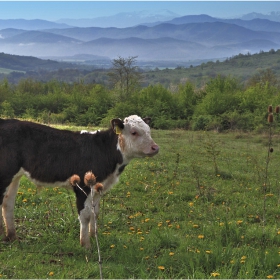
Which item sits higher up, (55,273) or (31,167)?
(31,167)

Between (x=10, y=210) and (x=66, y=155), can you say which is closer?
(x=66, y=155)

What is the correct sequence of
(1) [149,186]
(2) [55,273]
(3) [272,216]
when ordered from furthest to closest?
(1) [149,186], (3) [272,216], (2) [55,273]

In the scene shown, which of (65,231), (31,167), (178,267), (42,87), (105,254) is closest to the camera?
(178,267)

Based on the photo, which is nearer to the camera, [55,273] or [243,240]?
[55,273]

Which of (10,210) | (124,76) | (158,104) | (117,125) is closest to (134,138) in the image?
(117,125)

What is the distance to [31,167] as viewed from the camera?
22.6ft

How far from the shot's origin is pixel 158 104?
225 feet

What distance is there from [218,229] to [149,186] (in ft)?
12.4

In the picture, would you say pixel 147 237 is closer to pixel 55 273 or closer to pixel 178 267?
pixel 178 267

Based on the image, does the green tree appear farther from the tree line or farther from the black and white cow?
the black and white cow

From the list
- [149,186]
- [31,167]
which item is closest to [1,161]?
[31,167]

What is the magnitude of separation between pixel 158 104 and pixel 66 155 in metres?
61.9

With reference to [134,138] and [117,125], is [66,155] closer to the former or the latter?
[117,125]

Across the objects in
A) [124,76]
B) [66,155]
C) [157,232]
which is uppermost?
[124,76]
